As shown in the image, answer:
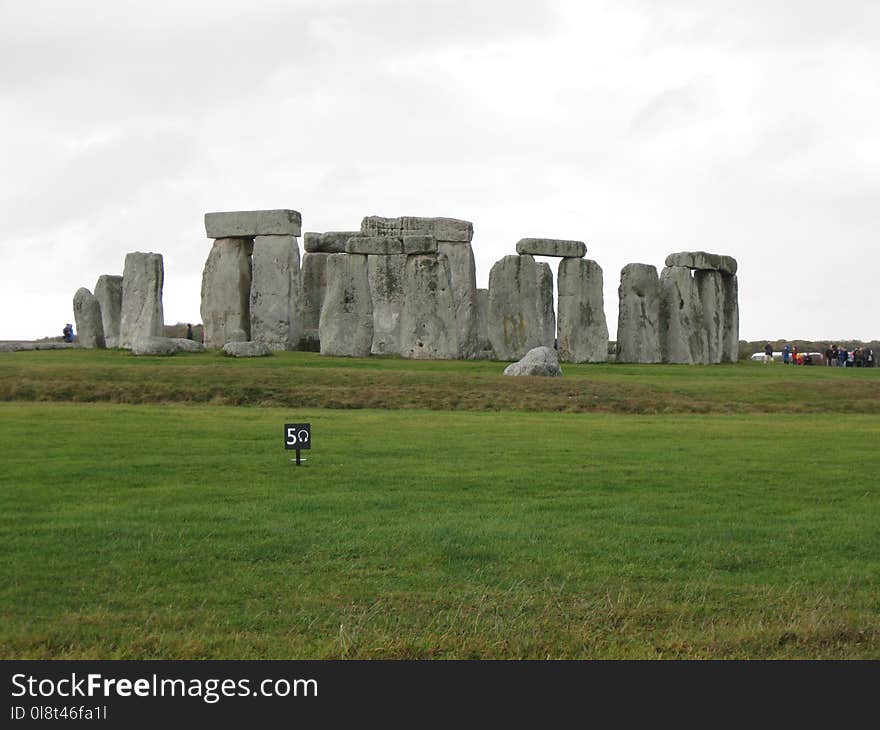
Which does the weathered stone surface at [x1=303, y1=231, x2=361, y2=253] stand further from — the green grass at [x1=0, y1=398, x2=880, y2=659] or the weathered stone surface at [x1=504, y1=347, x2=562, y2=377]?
the green grass at [x1=0, y1=398, x2=880, y2=659]

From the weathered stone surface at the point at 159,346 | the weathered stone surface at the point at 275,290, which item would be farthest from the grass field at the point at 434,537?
the weathered stone surface at the point at 275,290

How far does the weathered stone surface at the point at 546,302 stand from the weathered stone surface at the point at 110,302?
12.2 meters

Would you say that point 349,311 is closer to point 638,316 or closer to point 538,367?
point 538,367

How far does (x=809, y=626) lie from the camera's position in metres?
8.53

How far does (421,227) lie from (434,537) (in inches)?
1162

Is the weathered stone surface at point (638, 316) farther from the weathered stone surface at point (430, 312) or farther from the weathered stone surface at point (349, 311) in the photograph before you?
the weathered stone surface at point (349, 311)

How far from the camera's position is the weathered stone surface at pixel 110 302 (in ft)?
129

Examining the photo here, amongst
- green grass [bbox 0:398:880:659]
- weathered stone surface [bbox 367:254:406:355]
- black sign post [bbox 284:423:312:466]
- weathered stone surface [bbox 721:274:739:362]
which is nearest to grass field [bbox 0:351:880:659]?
green grass [bbox 0:398:880:659]

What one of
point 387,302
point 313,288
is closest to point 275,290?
point 387,302

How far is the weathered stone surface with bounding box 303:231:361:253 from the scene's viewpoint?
37.7 metres
